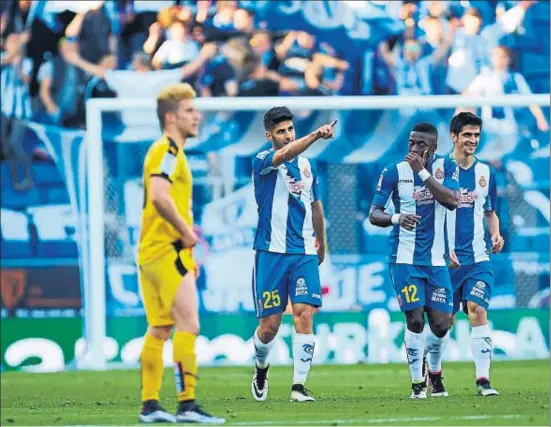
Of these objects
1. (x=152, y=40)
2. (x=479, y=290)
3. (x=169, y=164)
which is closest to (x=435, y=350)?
(x=479, y=290)

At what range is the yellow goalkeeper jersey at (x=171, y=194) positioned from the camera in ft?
28.2

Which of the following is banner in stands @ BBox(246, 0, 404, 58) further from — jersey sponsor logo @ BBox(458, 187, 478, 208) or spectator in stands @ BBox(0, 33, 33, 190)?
jersey sponsor logo @ BBox(458, 187, 478, 208)

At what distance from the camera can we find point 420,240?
11117mm

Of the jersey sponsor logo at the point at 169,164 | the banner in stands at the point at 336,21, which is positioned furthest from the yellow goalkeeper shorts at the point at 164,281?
the banner in stands at the point at 336,21

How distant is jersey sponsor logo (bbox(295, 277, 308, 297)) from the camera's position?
426 inches

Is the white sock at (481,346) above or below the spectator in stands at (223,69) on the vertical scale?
below

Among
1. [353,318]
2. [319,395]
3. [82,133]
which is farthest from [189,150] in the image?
[319,395]

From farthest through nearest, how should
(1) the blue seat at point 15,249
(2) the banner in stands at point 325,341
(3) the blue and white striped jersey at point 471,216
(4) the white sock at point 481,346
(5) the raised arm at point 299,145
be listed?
(1) the blue seat at point 15,249, (2) the banner in stands at point 325,341, (3) the blue and white striped jersey at point 471,216, (4) the white sock at point 481,346, (5) the raised arm at point 299,145

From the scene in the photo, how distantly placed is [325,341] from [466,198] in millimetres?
5563

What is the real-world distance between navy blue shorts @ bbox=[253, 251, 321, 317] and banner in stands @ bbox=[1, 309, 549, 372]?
237 inches

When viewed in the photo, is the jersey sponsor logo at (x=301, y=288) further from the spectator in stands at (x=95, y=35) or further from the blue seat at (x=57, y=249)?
the spectator in stands at (x=95, y=35)

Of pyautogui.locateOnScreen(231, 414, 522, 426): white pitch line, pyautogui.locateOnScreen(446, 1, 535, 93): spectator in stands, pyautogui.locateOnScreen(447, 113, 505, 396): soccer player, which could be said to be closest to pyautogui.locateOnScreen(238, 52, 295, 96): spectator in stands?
pyautogui.locateOnScreen(446, 1, 535, 93): spectator in stands

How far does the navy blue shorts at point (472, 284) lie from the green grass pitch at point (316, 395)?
66 cm

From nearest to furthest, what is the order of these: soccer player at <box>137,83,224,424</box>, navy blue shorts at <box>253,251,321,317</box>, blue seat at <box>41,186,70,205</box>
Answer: soccer player at <box>137,83,224,424</box> → navy blue shorts at <box>253,251,321,317</box> → blue seat at <box>41,186,70,205</box>
